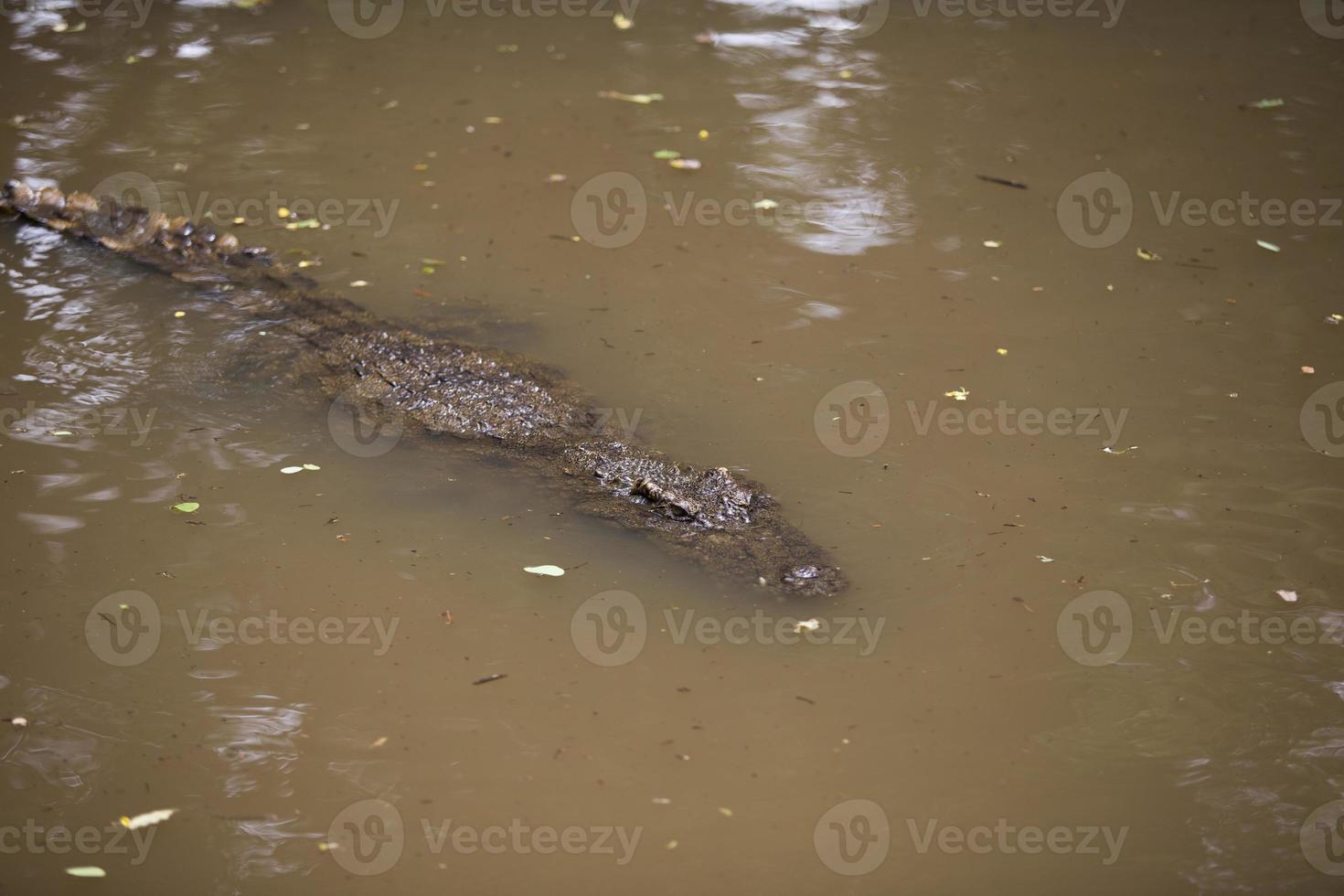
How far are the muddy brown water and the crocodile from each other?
0.14m

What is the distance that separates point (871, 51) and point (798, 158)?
1.95m

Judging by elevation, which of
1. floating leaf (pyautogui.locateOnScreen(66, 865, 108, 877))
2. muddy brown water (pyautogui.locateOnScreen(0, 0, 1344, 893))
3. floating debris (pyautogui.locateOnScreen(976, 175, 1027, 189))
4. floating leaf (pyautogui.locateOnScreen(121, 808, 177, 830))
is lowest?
floating leaf (pyautogui.locateOnScreen(66, 865, 108, 877))

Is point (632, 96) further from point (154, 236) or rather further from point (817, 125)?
point (154, 236)

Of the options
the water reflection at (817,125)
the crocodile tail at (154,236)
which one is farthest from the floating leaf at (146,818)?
the water reflection at (817,125)

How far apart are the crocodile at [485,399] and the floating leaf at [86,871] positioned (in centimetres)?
222

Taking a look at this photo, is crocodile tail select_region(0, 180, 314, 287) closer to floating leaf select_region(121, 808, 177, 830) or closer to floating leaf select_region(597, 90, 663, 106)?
floating leaf select_region(597, 90, 663, 106)

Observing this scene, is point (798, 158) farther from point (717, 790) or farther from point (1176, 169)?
point (717, 790)

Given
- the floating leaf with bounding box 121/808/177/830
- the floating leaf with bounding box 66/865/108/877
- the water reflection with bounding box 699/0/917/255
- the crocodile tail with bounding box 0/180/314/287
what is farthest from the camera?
the water reflection with bounding box 699/0/917/255

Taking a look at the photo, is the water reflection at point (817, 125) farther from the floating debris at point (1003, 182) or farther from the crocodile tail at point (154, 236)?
the crocodile tail at point (154, 236)

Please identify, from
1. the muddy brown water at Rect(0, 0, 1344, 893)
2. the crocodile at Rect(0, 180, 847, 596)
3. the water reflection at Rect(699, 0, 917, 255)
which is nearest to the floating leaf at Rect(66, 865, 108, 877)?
the muddy brown water at Rect(0, 0, 1344, 893)

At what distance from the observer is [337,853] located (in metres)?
3.34

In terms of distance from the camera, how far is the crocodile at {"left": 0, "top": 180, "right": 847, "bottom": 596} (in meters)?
4.39

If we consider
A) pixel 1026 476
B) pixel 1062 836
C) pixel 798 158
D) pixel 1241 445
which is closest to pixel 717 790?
pixel 1062 836

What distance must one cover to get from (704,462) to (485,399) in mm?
1091
